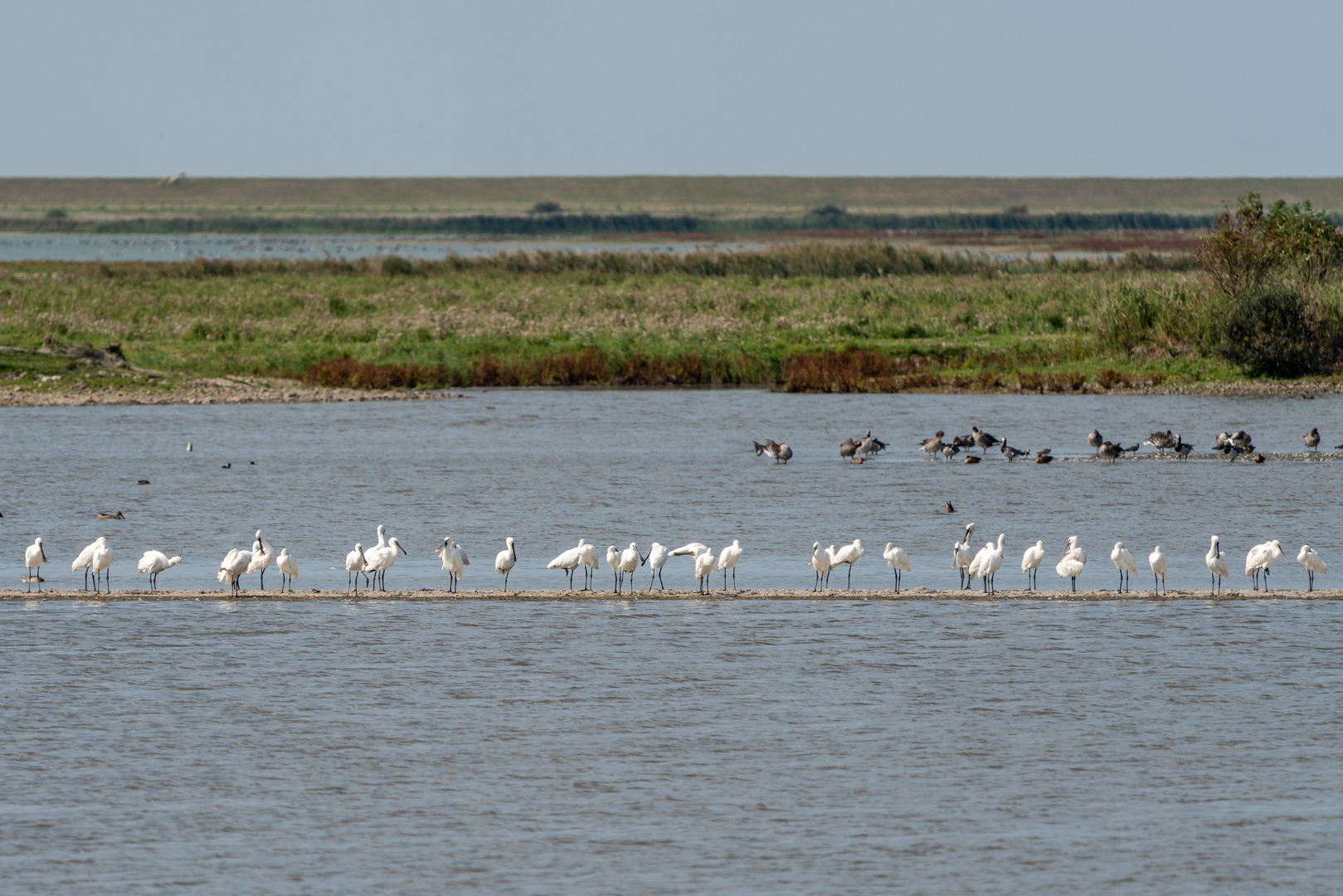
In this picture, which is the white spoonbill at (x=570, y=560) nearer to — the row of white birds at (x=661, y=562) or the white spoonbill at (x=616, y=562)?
the row of white birds at (x=661, y=562)

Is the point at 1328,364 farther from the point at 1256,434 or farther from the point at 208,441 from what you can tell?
the point at 208,441

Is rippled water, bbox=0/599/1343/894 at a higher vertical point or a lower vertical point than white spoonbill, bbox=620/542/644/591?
lower

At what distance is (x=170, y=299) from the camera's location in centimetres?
6031

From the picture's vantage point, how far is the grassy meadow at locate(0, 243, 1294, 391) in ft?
154

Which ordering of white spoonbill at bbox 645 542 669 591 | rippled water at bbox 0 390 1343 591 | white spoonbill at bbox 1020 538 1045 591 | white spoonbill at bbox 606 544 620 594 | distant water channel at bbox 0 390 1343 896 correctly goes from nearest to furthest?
distant water channel at bbox 0 390 1343 896 → white spoonbill at bbox 1020 538 1045 591 → white spoonbill at bbox 606 544 620 594 → white spoonbill at bbox 645 542 669 591 → rippled water at bbox 0 390 1343 591

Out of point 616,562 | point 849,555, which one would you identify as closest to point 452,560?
point 616,562

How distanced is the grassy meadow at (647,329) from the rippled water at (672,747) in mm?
29057

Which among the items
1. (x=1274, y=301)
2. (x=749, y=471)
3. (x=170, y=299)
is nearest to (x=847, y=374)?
(x=1274, y=301)

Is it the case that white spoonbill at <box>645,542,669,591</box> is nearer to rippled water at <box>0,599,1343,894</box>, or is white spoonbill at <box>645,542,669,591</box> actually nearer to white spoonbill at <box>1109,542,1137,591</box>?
rippled water at <box>0,599,1343,894</box>

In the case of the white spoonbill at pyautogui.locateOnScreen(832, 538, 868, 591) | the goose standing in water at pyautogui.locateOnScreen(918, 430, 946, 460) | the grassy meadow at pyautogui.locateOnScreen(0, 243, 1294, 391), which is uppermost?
the grassy meadow at pyautogui.locateOnScreen(0, 243, 1294, 391)

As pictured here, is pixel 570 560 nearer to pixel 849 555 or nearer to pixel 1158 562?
pixel 849 555

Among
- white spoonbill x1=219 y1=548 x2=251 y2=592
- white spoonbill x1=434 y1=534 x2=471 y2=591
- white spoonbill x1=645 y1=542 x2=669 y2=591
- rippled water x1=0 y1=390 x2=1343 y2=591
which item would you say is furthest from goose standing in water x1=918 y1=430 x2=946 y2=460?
white spoonbill x1=219 y1=548 x2=251 y2=592

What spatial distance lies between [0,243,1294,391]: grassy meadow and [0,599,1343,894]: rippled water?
29.1 meters

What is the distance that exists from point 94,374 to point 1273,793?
3846 centimetres
